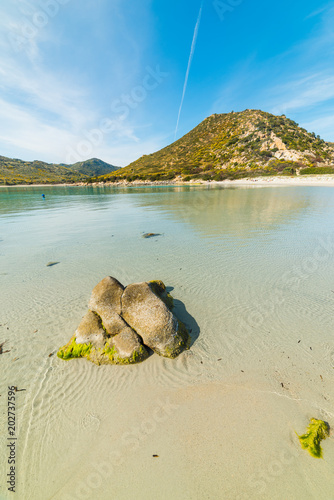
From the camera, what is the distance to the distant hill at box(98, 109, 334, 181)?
9437cm

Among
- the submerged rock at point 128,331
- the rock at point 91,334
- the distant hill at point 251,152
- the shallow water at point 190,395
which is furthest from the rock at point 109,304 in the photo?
the distant hill at point 251,152

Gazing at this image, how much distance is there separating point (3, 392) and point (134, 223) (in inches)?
687

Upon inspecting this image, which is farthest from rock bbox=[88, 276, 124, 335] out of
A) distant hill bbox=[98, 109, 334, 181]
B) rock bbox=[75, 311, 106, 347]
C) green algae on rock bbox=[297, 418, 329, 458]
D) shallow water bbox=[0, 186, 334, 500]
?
distant hill bbox=[98, 109, 334, 181]

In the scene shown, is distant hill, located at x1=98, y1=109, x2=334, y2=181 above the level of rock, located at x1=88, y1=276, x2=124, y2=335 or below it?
above

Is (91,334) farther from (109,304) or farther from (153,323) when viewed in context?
(153,323)

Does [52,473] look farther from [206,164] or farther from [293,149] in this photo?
[206,164]

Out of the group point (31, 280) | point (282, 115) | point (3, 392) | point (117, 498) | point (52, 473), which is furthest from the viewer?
point (282, 115)

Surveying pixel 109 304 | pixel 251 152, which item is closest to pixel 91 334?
pixel 109 304

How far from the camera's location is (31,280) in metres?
9.19

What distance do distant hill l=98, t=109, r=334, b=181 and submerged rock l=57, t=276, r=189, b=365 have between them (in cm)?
9455

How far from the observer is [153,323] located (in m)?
4.98

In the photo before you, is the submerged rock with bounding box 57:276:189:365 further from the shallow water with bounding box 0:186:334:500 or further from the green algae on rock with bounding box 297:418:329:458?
the green algae on rock with bounding box 297:418:329:458

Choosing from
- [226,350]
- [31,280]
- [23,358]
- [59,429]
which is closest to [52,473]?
[59,429]

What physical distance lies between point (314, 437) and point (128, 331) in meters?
4.02
